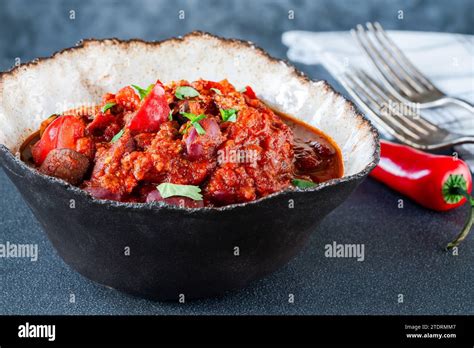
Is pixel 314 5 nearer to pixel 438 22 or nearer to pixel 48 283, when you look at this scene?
pixel 438 22

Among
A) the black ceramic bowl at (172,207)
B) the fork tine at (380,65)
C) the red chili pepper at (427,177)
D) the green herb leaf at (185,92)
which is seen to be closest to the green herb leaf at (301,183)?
the black ceramic bowl at (172,207)

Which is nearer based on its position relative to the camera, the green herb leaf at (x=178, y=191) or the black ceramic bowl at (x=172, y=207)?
the black ceramic bowl at (x=172, y=207)

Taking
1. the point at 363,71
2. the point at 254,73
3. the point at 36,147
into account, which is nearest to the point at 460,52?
the point at 363,71

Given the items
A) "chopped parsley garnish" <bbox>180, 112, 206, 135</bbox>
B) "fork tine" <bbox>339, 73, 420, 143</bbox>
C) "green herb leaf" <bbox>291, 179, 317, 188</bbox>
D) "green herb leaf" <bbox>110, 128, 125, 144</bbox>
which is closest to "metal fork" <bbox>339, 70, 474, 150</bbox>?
"fork tine" <bbox>339, 73, 420, 143</bbox>

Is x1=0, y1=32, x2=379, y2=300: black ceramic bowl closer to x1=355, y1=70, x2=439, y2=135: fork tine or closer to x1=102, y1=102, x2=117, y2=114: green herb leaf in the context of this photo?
x1=102, y1=102, x2=117, y2=114: green herb leaf

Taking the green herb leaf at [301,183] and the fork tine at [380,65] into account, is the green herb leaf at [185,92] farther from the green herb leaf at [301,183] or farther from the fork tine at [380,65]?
the fork tine at [380,65]

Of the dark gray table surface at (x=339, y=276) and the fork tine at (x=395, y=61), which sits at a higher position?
the fork tine at (x=395, y=61)
